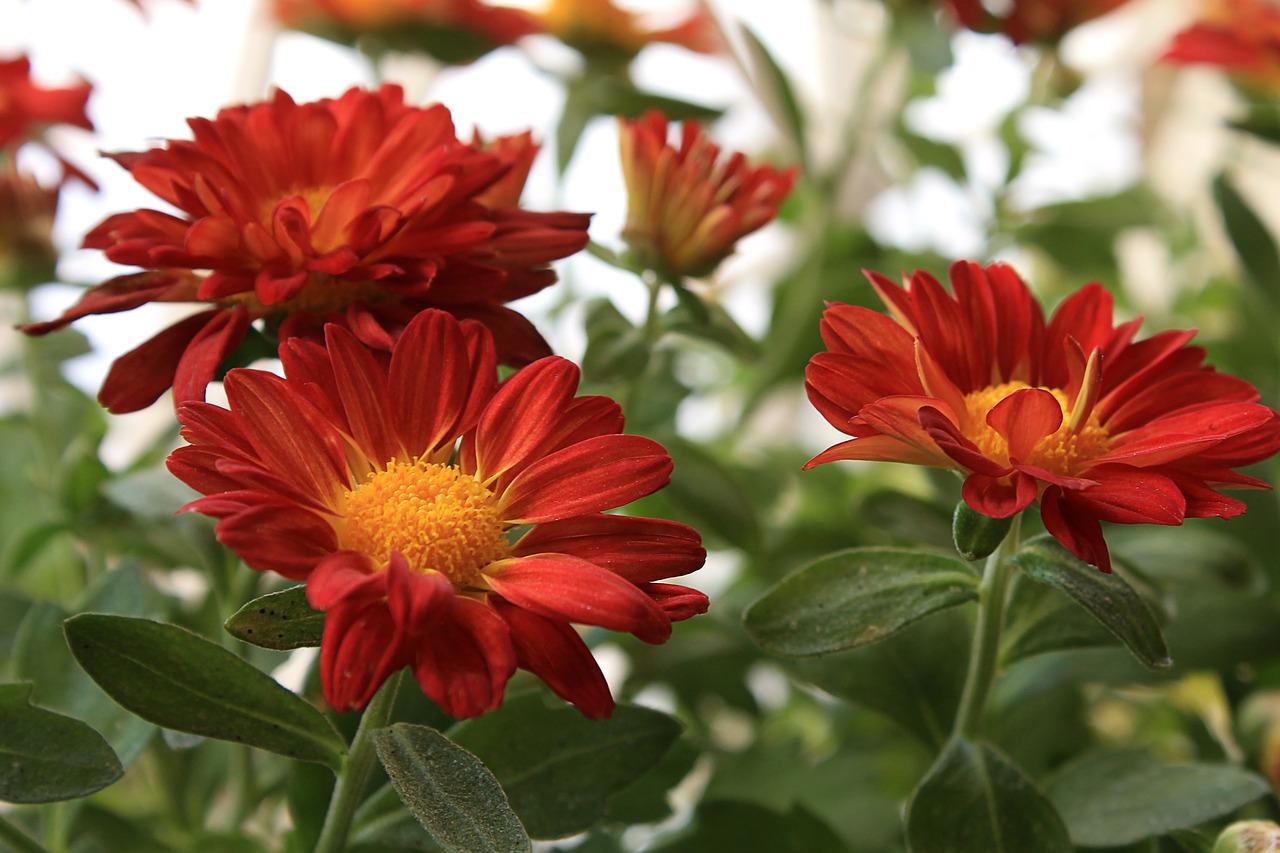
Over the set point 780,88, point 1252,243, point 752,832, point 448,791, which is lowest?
point 752,832

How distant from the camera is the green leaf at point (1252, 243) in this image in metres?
0.66

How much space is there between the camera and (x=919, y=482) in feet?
2.92

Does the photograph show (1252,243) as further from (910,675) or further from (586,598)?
(586,598)

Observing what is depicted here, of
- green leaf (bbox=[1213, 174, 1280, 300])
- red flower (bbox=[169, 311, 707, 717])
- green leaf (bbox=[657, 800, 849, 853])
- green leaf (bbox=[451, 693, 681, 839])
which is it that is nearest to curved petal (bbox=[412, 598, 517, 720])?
red flower (bbox=[169, 311, 707, 717])

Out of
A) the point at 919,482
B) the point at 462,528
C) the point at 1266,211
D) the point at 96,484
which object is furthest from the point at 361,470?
the point at 1266,211

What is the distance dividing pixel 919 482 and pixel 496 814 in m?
0.65

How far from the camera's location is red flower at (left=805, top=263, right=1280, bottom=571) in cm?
30

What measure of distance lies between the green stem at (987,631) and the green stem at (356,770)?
7.5 inches

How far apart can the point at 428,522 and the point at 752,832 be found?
0.23m

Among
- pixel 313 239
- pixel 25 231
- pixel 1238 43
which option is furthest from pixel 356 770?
pixel 1238 43

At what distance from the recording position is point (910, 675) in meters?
0.46

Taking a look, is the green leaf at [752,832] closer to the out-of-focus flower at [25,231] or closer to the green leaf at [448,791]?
the green leaf at [448,791]

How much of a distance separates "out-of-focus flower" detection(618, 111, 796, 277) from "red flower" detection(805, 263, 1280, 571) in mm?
94

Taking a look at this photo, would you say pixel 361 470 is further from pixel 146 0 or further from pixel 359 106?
pixel 146 0
